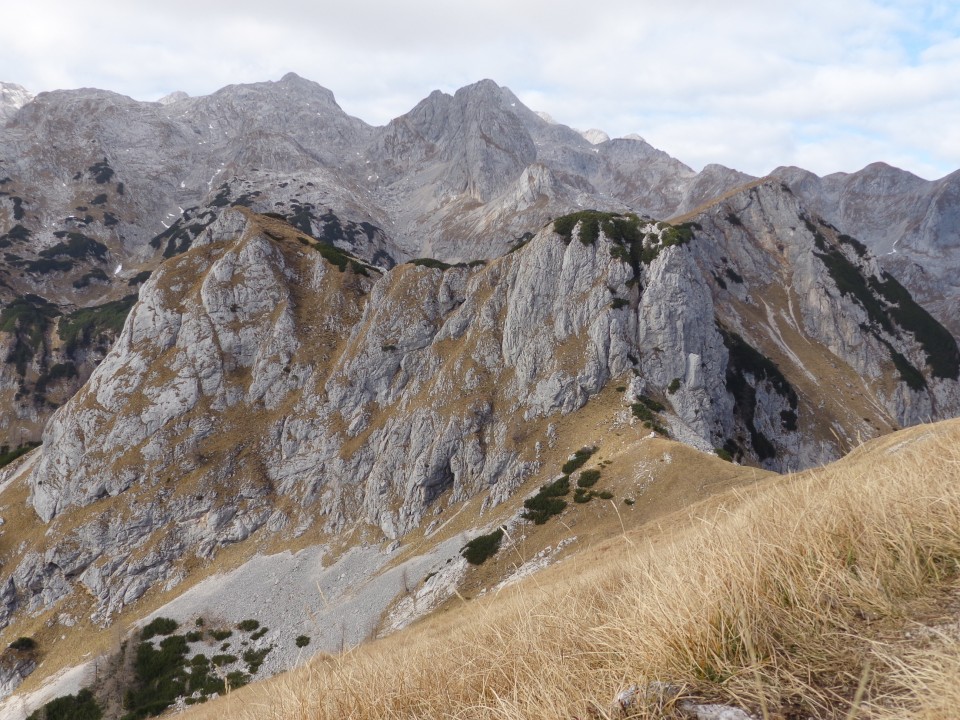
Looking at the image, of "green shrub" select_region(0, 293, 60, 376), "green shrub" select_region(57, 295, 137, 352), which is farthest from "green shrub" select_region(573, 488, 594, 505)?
"green shrub" select_region(0, 293, 60, 376)

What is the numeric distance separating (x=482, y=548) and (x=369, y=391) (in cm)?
3205

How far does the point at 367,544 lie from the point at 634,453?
3043 centimetres

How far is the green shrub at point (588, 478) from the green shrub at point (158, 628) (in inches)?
1646

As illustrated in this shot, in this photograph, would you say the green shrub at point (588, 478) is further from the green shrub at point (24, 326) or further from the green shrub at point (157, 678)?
the green shrub at point (24, 326)

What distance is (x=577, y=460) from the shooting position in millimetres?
45969

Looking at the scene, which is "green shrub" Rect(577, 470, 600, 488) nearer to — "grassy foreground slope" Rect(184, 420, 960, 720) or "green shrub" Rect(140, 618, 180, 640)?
"grassy foreground slope" Rect(184, 420, 960, 720)

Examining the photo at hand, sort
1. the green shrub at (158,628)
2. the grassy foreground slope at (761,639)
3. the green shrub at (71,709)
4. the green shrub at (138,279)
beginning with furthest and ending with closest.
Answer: the green shrub at (138,279) < the green shrub at (158,628) < the green shrub at (71,709) < the grassy foreground slope at (761,639)

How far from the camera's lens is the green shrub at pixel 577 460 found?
4513cm

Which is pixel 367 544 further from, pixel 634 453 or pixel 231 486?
pixel 634 453

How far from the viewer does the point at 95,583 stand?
5450cm

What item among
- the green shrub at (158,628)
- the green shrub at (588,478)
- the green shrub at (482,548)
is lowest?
the green shrub at (158,628)

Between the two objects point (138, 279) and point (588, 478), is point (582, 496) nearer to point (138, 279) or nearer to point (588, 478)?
point (588, 478)

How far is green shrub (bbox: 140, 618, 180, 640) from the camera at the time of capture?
1833 inches

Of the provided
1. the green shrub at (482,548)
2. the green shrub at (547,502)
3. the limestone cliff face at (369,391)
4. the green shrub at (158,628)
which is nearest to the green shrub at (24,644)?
the limestone cliff face at (369,391)
